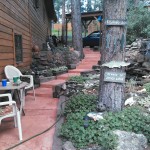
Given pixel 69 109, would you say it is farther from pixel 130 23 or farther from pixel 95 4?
pixel 95 4

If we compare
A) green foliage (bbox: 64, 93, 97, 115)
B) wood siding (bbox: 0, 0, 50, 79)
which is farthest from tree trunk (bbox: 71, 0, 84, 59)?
green foliage (bbox: 64, 93, 97, 115)

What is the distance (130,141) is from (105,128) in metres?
0.38

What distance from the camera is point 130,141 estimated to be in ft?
9.64

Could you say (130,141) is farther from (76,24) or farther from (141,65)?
(76,24)

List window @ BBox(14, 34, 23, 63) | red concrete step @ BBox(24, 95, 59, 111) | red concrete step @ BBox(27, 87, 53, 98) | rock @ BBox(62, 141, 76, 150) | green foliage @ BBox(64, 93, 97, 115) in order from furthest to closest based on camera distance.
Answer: window @ BBox(14, 34, 23, 63)
red concrete step @ BBox(27, 87, 53, 98)
red concrete step @ BBox(24, 95, 59, 111)
green foliage @ BBox(64, 93, 97, 115)
rock @ BBox(62, 141, 76, 150)

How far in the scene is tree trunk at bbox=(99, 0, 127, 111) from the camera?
11.3 ft

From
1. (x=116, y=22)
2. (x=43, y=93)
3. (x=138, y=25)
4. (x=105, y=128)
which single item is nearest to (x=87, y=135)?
(x=105, y=128)

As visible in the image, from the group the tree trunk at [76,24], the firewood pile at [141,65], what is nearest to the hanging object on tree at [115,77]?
the firewood pile at [141,65]

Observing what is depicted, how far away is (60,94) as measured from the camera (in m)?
5.71

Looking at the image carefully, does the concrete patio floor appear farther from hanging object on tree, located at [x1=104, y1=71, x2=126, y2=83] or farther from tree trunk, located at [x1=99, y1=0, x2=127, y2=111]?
hanging object on tree, located at [x1=104, y1=71, x2=126, y2=83]

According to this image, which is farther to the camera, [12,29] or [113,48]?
[12,29]

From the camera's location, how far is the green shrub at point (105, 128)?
294 cm

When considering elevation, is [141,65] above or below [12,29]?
below

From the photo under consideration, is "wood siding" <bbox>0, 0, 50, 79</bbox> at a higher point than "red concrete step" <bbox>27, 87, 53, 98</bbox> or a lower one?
higher
